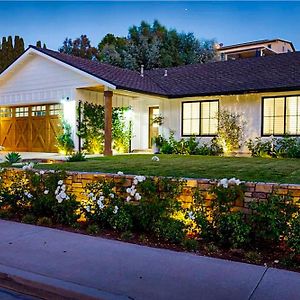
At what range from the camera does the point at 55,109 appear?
58.8 ft

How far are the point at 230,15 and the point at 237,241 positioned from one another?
24.0 metres

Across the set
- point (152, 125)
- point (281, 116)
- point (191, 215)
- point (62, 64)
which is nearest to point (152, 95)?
point (152, 125)

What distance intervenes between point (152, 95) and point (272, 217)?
11834mm

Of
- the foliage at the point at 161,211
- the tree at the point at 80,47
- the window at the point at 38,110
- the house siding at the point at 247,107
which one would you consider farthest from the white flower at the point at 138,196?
the tree at the point at 80,47

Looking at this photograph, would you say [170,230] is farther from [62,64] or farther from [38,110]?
[38,110]

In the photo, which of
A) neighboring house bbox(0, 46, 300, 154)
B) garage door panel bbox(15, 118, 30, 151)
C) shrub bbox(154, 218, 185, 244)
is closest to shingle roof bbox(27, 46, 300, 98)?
neighboring house bbox(0, 46, 300, 154)

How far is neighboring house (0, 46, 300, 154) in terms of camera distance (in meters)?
15.2

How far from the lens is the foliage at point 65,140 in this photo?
54.0 ft

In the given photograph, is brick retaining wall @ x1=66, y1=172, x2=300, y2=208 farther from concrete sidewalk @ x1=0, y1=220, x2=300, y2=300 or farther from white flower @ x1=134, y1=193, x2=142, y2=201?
concrete sidewalk @ x1=0, y1=220, x2=300, y2=300

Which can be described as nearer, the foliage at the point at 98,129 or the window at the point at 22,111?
the foliage at the point at 98,129

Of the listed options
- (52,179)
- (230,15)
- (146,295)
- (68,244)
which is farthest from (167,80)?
(146,295)

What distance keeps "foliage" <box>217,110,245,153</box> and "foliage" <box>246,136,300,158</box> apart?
479 millimetres

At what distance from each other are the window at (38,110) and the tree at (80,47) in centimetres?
2579

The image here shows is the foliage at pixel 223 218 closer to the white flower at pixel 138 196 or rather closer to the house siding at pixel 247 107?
the white flower at pixel 138 196
